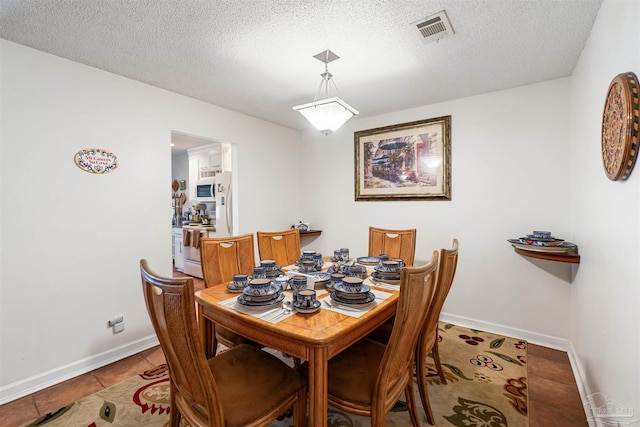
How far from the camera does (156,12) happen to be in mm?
1707

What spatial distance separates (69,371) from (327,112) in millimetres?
2814

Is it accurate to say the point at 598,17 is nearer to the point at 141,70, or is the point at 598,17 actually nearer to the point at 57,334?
the point at 141,70

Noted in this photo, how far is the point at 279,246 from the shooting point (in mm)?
2682

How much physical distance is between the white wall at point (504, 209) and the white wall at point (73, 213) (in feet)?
8.90

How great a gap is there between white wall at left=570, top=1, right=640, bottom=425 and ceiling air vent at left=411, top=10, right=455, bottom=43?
0.79 metres

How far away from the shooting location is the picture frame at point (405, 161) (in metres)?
3.20

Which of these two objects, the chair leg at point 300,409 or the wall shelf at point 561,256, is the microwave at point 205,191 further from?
the wall shelf at point 561,256

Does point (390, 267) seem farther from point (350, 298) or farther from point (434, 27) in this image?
point (434, 27)

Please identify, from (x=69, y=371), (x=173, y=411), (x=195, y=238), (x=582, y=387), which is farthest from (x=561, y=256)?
(x=195, y=238)

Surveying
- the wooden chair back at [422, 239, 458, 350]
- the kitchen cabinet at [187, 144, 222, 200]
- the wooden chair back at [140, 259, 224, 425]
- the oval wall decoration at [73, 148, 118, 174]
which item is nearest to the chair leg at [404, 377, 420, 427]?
the wooden chair back at [422, 239, 458, 350]

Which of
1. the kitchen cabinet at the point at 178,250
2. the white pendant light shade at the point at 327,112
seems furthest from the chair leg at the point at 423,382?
the kitchen cabinet at the point at 178,250

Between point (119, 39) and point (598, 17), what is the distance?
10.1 ft

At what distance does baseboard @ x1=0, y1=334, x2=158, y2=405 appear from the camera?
1.97 meters

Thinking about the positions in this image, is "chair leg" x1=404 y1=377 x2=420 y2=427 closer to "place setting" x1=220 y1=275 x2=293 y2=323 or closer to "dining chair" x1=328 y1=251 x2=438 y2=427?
"dining chair" x1=328 y1=251 x2=438 y2=427
